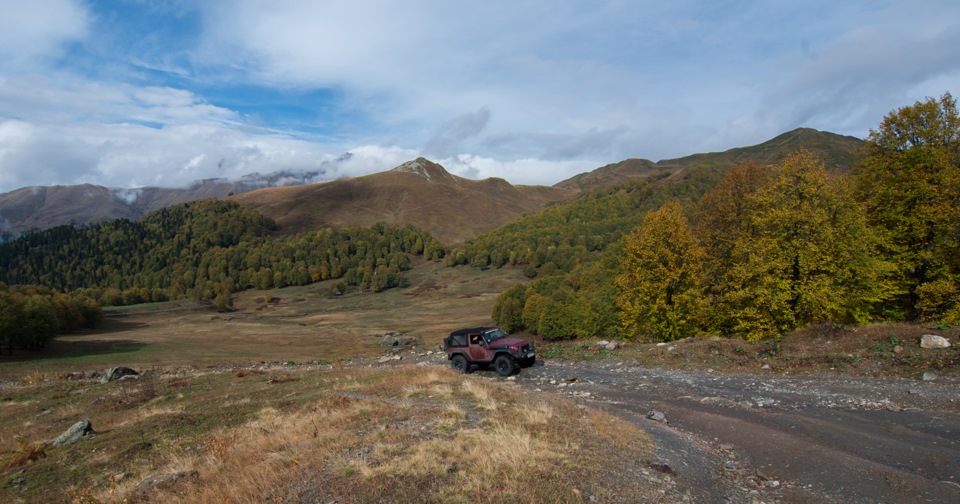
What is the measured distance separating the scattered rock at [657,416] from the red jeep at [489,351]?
9857 millimetres

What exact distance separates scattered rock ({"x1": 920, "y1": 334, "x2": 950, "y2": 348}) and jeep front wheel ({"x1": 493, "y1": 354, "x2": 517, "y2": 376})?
1753 centimetres

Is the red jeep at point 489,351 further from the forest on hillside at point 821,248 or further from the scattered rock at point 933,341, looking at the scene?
the scattered rock at point 933,341

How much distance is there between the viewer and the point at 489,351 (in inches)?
965

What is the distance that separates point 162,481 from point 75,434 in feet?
31.8

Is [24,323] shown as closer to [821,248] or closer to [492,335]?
[492,335]

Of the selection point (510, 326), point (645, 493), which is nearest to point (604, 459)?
point (645, 493)

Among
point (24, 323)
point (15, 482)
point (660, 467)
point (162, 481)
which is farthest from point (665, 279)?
point (24, 323)

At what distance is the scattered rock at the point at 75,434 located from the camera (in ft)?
50.2

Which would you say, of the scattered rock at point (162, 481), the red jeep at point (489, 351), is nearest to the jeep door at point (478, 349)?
the red jeep at point (489, 351)

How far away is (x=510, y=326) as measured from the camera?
93.6 meters

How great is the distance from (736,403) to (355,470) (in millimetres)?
13499

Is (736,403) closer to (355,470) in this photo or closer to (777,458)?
(777,458)

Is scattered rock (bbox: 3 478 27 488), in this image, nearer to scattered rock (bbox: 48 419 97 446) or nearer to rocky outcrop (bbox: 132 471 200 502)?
scattered rock (bbox: 48 419 97 446)

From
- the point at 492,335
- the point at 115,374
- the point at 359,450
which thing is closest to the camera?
the point at 359,450
